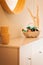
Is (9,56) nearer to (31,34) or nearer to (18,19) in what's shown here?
(31,34)

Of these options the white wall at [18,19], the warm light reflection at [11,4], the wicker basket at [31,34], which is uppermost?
the warm light reflection at [11,4]

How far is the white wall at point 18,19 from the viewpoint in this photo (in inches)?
79.7

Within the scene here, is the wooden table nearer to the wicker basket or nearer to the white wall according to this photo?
the white wall

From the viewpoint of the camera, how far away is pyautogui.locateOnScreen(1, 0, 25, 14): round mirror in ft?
6.39

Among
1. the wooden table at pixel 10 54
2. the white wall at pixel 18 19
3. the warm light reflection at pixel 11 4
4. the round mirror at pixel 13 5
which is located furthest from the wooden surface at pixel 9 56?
the warm light reflection at pixel 11 4

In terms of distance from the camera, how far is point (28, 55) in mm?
1706

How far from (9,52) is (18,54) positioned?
0.10 m

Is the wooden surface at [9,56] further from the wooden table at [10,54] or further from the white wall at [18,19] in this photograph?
the white wall at [18,19]

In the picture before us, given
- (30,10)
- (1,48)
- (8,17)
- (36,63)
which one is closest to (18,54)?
(1,48)

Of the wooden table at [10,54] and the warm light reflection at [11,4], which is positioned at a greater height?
the warm light reflection at [11,4]

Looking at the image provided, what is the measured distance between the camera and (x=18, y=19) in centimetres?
243

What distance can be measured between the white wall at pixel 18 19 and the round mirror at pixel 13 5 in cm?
6

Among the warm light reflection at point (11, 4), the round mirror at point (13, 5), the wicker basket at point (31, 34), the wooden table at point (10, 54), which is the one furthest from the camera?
the wicker basket at point (31, 34)

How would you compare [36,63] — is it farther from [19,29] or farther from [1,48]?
[19,29]
